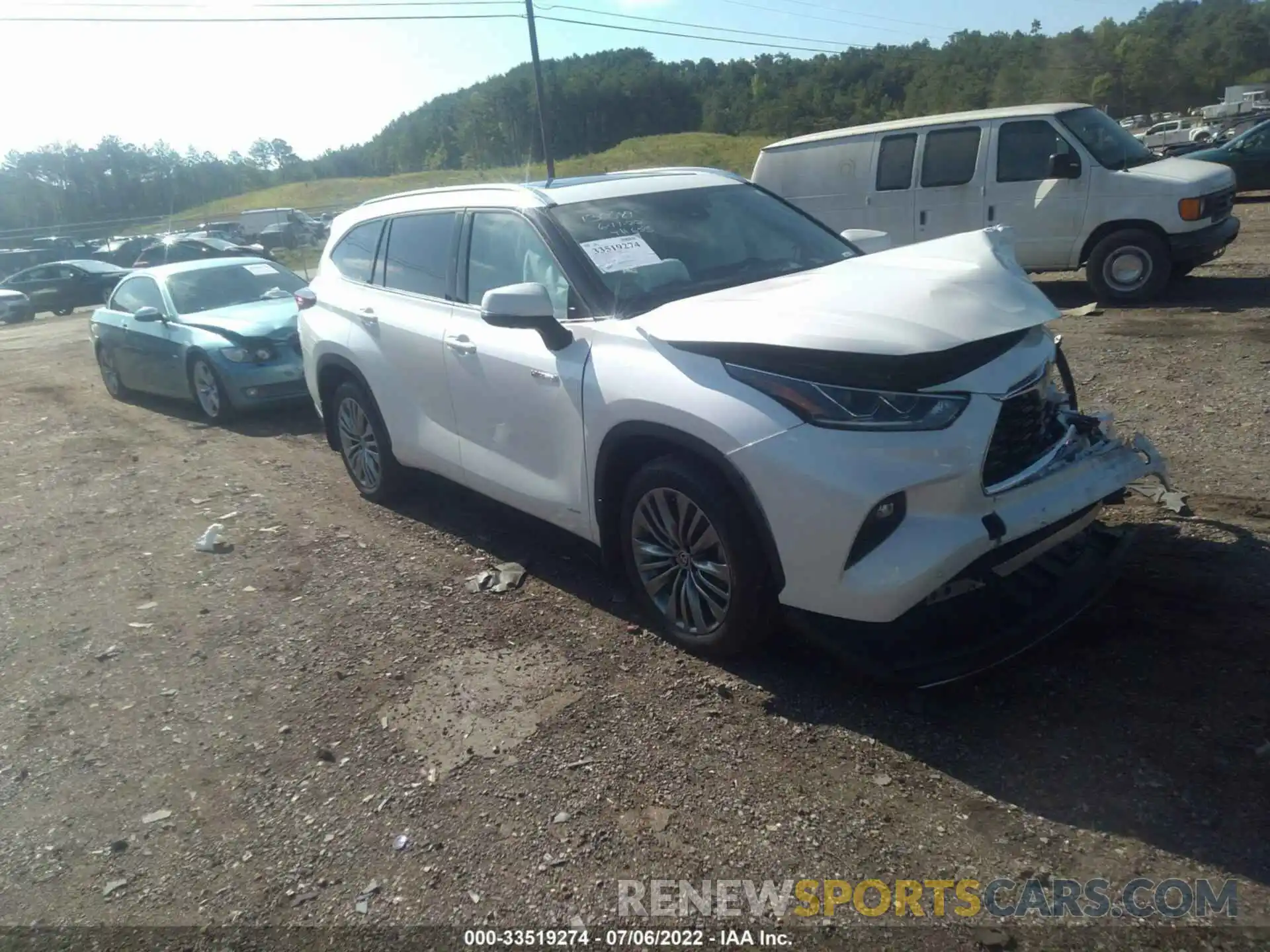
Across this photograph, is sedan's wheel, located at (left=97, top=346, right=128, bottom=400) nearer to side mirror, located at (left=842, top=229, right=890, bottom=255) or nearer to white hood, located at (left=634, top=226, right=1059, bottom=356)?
side mirror, located at (left=842, top=229, right=890, bottom=255)

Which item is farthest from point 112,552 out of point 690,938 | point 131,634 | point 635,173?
point 690,938

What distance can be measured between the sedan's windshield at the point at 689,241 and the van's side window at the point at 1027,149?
21.3 ft

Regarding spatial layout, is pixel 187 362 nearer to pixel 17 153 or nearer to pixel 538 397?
pixel 538 397

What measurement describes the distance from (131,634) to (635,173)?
11.4 feet

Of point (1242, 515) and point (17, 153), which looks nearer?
point (1242, 515)

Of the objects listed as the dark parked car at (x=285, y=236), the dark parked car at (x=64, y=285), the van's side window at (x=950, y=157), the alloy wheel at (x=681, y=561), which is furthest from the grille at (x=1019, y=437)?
the dark parked car at (x=285, y=236)

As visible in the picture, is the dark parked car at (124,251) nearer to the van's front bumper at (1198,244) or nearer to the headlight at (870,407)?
the van's front bumper at (1198,244)

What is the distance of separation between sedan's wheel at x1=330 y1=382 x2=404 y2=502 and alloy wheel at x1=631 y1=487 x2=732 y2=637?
236 centimetres

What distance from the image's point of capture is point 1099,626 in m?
3.78

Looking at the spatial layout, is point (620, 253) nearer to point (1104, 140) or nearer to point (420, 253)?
point (420, 253)

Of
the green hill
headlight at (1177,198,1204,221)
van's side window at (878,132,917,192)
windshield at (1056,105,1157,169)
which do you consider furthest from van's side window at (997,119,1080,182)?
the green hill

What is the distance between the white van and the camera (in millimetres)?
9758

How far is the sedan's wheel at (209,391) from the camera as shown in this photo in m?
9.11

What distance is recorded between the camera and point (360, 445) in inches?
240
